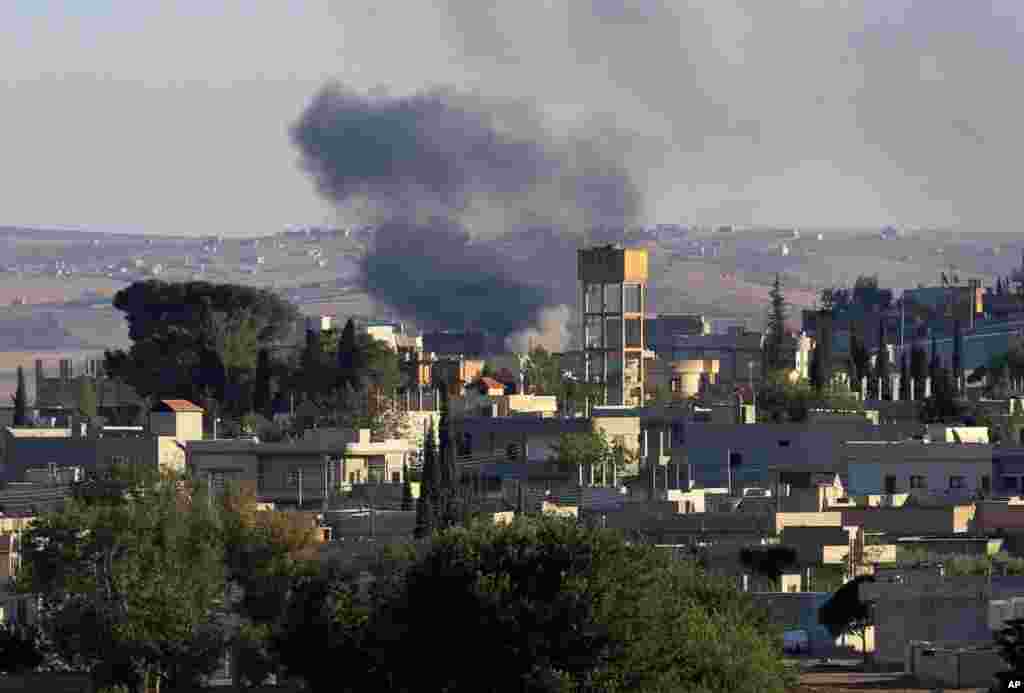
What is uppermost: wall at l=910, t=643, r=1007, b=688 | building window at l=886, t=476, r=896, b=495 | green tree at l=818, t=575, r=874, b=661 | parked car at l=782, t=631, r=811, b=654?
building window at l=886, t=476, r=896, b=495

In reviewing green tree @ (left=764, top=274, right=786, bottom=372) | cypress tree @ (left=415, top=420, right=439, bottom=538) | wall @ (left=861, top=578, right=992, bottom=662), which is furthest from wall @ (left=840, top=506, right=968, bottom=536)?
green tree @ (left=764, top=274, right=786, bottom=372)

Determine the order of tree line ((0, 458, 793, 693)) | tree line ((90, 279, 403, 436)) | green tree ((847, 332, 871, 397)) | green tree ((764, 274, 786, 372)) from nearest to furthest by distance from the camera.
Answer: tree line ((0, 458, 793, 693)) → tree line ((90, 279, 403, 436)) → green tree ((847, 332, 871, 397)) → green tree ((764, 274, 786, 372))

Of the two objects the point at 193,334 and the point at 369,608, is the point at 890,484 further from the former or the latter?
the point at 193,334

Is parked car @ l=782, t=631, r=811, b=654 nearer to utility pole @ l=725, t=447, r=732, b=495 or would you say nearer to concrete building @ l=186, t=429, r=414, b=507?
concrete building @ l=186, t=429, r=414, b=507

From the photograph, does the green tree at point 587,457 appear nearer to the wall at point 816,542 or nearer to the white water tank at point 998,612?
the wall at point 816,542

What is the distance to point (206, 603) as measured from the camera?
5047 centimetres

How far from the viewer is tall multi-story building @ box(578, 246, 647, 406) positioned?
103 meters

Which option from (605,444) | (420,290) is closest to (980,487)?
(605,444)

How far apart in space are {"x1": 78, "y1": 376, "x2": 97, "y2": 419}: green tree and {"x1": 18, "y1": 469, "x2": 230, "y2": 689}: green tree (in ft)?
136

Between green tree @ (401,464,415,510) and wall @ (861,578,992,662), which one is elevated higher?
green tree @ (401,464,415,510)

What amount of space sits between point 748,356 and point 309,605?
78702 mm

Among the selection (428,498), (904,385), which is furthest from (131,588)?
(904,385)

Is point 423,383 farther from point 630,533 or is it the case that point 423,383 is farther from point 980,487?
point 630,533

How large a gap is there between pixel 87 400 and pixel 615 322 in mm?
17066
